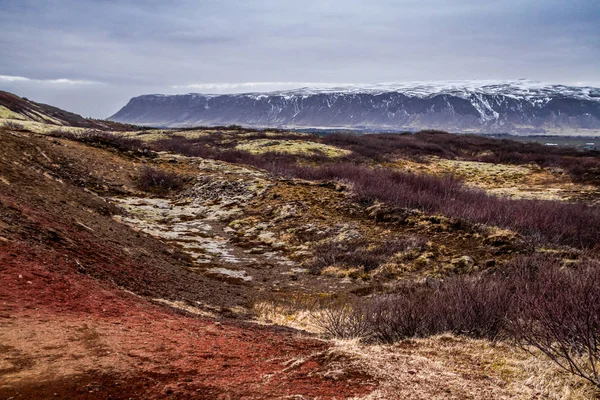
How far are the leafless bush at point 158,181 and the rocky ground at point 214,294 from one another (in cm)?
256

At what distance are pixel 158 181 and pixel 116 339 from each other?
63.0 feet

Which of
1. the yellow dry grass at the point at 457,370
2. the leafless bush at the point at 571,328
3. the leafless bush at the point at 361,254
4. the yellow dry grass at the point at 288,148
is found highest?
the yellow dry grass at the point at 288,148

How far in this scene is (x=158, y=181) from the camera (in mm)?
22391

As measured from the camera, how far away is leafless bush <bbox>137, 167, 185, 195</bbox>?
70.6ft

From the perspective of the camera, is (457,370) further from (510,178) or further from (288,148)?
(288,148)

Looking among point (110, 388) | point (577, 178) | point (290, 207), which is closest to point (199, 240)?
point (290, 207)

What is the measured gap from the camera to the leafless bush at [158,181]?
2153 cm

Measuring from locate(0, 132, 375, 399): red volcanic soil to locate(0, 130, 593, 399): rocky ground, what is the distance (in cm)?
2

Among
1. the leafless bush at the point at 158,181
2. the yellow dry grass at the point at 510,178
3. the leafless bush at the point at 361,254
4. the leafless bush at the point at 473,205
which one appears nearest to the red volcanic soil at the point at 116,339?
the leafless bush at the point at 361,254

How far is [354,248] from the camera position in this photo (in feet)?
Result: 42.0

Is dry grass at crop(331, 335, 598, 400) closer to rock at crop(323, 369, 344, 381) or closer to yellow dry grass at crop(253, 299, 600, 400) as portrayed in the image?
yellow dry grass at crop(253, 299, 600, 400)

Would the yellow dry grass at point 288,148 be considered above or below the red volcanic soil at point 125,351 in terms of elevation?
above

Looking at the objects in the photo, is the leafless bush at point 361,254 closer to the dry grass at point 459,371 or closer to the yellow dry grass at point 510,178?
the dry grass at point 459,371

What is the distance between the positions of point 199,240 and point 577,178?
3314 cm
